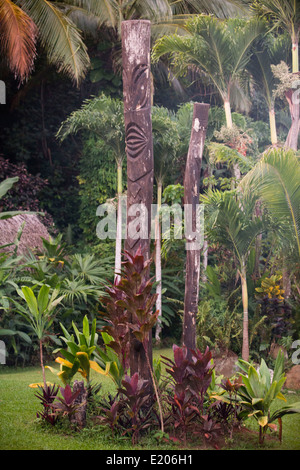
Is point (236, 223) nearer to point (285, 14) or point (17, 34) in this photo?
point (285, 14)

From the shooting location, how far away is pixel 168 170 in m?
8.92

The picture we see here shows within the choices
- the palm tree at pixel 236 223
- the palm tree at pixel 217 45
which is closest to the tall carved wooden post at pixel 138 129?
the palm tree at pixel 236 223

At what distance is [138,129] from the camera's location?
15.4 feet

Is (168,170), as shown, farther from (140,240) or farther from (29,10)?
(140,240)

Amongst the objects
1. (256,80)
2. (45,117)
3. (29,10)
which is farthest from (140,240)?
(45,117)

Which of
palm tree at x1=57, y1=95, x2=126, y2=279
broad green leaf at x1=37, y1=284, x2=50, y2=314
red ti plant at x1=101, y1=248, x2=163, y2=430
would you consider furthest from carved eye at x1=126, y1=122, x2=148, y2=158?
palm tree at x1=57, y1=95, x2=126, y2=279

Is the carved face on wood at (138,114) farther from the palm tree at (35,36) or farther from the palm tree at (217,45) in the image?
the palm tree at (35,36)

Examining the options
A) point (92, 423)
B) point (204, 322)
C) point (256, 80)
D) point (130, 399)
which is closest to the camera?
point (130, 399)

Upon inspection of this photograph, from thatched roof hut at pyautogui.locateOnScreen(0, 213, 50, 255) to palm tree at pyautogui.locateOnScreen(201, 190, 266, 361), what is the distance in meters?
3.02

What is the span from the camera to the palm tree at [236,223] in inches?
259

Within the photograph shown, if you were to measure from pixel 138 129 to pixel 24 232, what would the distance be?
460 centimetres

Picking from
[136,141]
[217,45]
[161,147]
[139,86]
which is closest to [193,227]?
[136,141]
